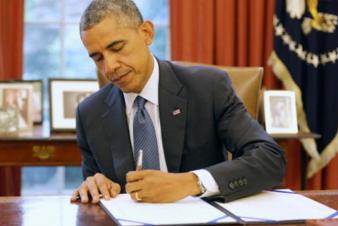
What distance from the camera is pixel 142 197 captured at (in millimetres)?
1449

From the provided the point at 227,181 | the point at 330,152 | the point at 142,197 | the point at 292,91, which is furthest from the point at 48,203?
the point at 330,152

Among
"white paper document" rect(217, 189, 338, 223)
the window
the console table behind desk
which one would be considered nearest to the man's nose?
"white paper document" rect(217, 189, 338, 223)

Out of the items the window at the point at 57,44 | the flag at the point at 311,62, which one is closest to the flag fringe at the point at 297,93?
the flag at the point at 311,62

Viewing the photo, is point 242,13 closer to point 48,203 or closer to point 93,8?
point 93,8

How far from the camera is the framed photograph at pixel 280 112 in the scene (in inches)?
130

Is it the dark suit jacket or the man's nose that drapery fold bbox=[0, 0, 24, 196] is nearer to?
the dark suit jacket

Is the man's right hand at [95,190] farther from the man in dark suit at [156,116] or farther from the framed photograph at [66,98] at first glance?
the framed photograph at [66,98]

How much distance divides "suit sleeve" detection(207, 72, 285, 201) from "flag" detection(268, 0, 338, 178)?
1743 mm

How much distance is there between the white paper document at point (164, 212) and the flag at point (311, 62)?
2.33 metres

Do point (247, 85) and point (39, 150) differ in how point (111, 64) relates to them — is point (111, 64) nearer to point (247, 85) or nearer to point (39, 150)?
point (247, 85)

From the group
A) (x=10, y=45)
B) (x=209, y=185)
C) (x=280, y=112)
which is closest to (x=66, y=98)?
(x=10, y=45)

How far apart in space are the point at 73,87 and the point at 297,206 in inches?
85.5

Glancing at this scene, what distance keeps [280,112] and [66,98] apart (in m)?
1.25

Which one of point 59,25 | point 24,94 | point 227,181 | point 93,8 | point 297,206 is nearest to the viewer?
point 297,206
